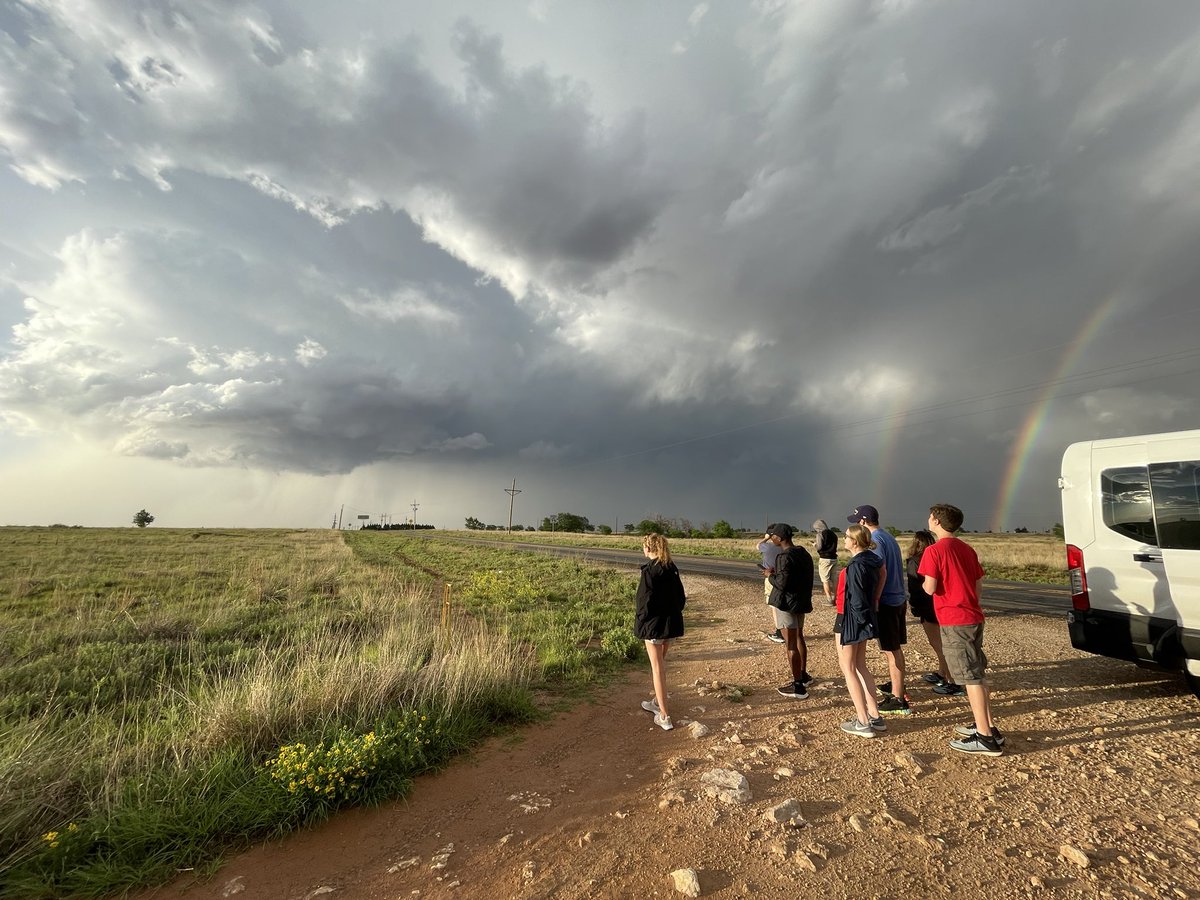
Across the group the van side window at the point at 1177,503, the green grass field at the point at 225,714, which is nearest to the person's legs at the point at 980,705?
the van side window at the point at 1177,503

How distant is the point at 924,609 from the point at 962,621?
1805 millimetres

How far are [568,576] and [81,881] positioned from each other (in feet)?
51.2

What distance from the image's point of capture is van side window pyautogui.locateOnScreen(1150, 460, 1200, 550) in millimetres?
5199

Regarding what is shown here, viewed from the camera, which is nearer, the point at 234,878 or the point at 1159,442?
the point at 234,878

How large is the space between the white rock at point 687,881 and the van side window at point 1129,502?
6094 millimetres

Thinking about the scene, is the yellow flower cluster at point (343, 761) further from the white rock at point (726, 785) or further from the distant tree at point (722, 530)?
the distant tree at point (722, 530)

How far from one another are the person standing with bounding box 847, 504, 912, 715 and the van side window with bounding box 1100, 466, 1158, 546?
2.49 m

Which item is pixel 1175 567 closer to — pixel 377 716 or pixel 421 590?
pixel 377 716

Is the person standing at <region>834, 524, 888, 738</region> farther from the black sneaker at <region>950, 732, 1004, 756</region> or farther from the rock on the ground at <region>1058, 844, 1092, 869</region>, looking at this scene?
the rock on the ground at <region>1058, 844, 1092, 869</region>

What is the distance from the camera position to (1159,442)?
18.3 feet

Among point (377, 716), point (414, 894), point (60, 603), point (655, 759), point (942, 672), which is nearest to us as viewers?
point (414, 894)

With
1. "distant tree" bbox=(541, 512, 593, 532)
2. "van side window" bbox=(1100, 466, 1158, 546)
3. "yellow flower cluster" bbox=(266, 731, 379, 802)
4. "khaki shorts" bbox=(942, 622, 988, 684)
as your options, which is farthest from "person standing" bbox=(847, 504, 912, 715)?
"distant tree" bbox=(541, 512, 593, 532)

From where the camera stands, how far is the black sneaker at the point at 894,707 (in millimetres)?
5273

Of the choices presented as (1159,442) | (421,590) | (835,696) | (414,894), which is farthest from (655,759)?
(421,590)
